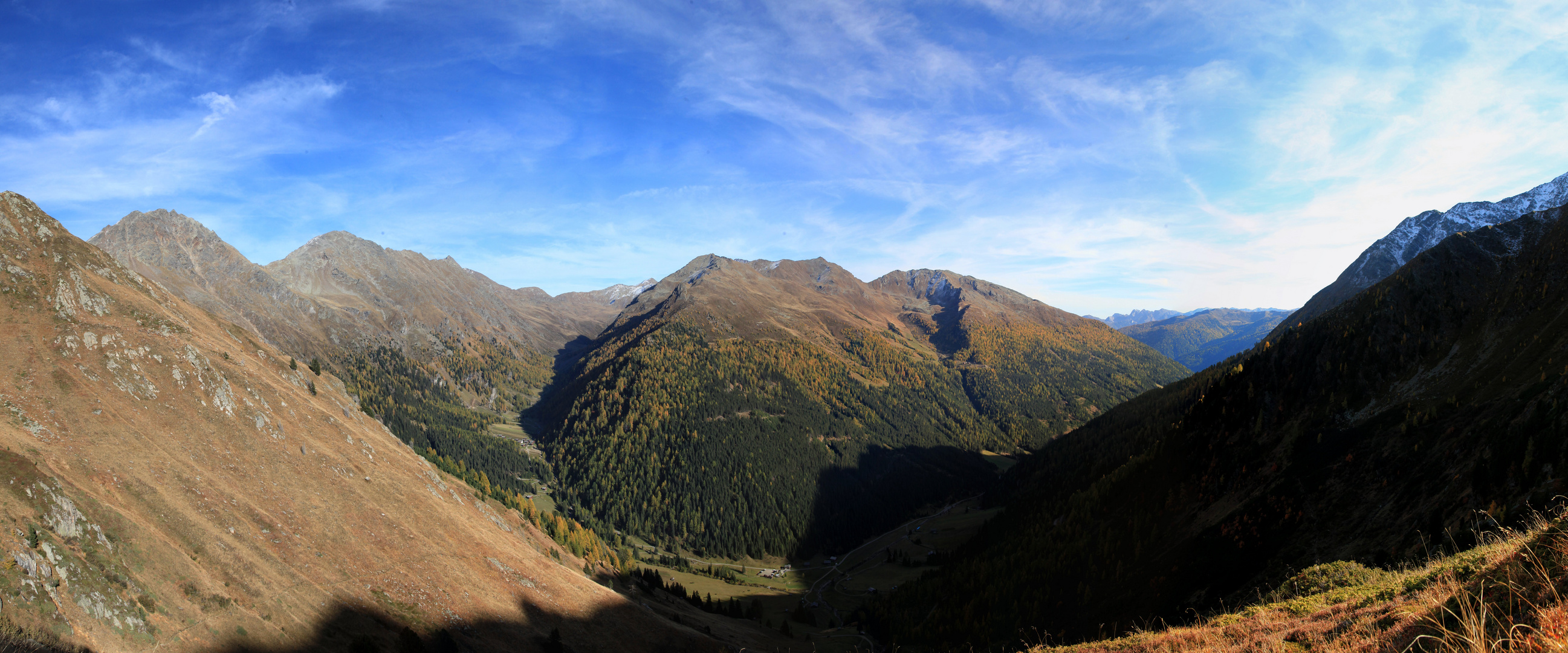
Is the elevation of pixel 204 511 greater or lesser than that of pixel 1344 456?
greater

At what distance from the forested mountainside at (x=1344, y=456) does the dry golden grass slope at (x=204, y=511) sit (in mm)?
63708

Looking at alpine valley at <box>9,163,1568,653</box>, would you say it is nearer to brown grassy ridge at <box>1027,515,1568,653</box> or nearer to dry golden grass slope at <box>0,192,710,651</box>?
brown grassy ridge at <box>1027,515,1568,653</box>

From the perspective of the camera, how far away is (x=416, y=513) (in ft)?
242

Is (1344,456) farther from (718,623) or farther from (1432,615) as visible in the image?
(718,623)

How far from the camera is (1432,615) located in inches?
404

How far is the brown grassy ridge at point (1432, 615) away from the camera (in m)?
7.77

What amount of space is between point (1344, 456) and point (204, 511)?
110412 mm

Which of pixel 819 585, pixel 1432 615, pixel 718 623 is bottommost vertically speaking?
pixel 819 585

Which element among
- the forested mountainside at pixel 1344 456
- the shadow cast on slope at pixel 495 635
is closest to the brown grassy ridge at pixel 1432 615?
the forested mountainside at pixel 1344 456

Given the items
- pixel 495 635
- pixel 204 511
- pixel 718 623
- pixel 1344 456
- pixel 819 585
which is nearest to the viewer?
pixel 1344 456

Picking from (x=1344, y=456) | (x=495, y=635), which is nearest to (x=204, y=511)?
(x=495, y=635)

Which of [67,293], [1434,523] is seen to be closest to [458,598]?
[67,293]

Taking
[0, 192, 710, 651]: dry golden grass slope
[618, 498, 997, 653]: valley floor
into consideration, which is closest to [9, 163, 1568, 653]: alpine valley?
[0, 192, 710, 651]: dry golden grass slope

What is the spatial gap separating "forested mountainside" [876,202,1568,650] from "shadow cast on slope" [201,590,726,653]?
52459 mm
